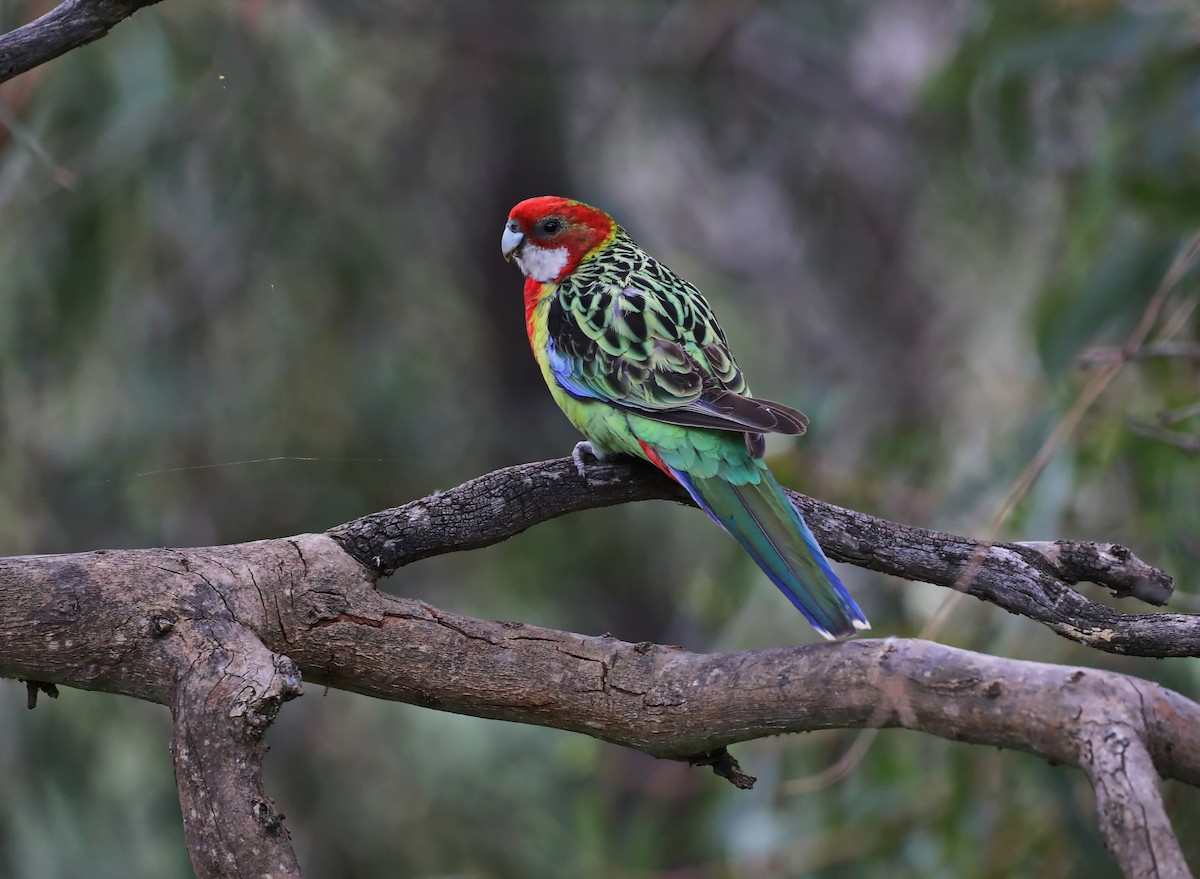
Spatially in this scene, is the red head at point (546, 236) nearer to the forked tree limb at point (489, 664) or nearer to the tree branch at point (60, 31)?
the forked tree limb at point (489, 664)

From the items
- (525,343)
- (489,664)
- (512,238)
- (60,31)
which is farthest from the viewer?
(525,343)

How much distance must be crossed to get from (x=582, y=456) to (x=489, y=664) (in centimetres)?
62

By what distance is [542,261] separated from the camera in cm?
309

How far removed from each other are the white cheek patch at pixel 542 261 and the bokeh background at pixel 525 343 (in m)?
1.02

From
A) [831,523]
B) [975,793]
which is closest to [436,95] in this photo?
[975,793]

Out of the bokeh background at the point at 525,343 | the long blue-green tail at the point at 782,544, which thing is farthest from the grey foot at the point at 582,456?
the bokeh background at the point at 525,343

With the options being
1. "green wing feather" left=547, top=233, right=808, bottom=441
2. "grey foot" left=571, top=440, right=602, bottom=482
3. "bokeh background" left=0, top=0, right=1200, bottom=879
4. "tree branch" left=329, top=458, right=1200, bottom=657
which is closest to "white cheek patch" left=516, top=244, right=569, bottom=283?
"green wing feather" left=547, top=233, right=808, bottom=441

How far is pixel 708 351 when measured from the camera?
2.65 meters

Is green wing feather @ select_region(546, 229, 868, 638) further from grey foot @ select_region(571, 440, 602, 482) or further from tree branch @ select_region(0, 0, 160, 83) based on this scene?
tree branch @ select_region(0, 0, 160, 83)

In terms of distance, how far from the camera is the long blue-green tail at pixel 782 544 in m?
1.88

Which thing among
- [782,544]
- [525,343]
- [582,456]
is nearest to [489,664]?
[782,544]

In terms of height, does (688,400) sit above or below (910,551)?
above

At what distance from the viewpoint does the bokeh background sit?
12.8ft

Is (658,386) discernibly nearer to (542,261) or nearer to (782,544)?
(782,544)
